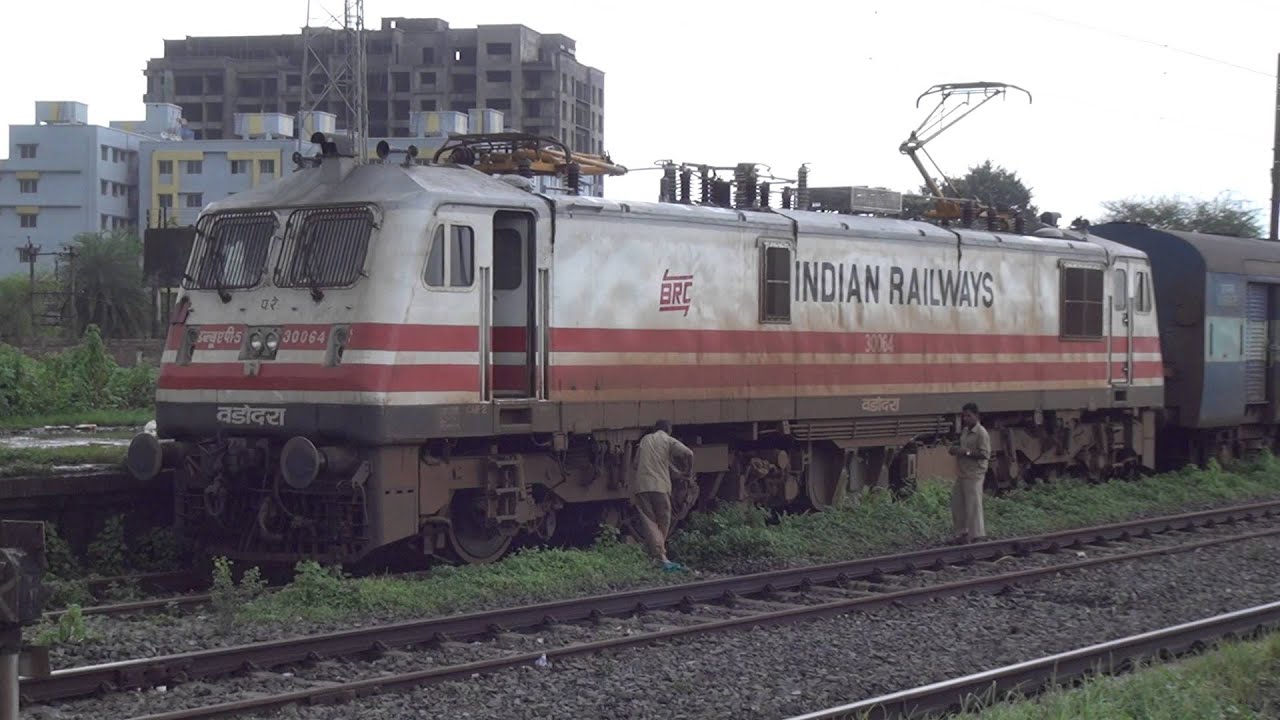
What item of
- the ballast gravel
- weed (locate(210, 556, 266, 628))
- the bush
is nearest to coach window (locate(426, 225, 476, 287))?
weed (locate(210, 556, 266, 628))

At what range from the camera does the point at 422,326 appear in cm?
1284

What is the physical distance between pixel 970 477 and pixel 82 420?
15.4 metres

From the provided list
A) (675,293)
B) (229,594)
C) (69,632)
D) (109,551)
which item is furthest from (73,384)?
(69,632)

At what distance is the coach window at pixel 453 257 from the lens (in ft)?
42.5

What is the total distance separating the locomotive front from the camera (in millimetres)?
12633

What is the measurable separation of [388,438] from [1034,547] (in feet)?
23.7

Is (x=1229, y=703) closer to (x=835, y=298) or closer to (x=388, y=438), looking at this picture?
(x=388, y=438)

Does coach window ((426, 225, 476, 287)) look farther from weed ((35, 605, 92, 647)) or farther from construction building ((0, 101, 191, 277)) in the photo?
construction building ((0, 101, 191, 277))

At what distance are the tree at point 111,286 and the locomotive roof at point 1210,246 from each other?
1528 inches

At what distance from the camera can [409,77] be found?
9425 cm

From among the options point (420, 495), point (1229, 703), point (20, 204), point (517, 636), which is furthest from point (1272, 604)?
point (20, 204)

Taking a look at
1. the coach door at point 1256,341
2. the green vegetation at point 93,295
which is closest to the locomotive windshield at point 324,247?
the coach door at point 1256,341

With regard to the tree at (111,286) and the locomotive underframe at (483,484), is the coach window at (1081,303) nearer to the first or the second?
the locomotive underframe at (483,484)

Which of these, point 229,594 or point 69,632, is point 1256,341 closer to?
point 229,594
